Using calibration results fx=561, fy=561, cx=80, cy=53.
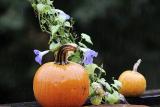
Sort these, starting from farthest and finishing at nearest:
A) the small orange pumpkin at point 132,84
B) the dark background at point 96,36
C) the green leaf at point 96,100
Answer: the dark background at point 96,36
the small orange pumpkin at point 132,84
the green leaf at point 96,100

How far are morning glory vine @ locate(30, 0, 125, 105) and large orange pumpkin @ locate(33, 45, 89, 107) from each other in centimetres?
6

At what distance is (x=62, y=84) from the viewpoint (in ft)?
5.35

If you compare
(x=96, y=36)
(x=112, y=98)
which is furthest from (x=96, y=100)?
(x=96, y=36)

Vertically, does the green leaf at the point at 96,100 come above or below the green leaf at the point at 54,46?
below

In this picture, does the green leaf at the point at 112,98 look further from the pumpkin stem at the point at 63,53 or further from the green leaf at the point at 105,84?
the pumpkin stem at the point at 63,53

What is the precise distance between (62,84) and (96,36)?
346 cm

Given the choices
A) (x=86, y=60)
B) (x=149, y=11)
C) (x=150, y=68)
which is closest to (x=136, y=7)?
(x=149, y=11)

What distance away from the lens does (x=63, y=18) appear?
1734mm

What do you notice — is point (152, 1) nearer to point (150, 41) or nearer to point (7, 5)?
point (150, 41)

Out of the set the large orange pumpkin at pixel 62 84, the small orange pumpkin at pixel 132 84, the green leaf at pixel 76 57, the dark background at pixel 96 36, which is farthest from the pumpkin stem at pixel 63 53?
the dark background at pixel 96 36

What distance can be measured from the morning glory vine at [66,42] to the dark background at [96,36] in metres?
2.53

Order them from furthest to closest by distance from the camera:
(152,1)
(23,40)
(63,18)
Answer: (152,1) → (23,40) → (63,18)

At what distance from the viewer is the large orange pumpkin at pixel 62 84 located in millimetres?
1637

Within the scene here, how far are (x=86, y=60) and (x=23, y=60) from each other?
302 cm
